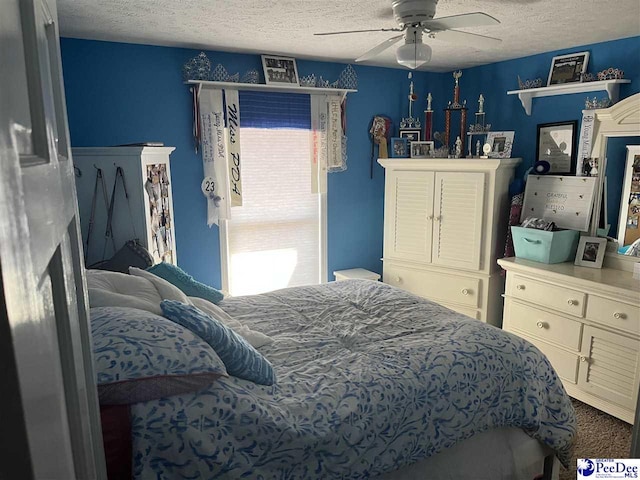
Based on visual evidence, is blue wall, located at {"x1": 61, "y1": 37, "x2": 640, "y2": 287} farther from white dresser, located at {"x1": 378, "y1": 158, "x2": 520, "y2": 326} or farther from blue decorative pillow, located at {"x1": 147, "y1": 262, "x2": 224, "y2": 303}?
blue decorative pillow, located at {"x1": 147, "y1": 262, "x2": 224, "y2": 303}

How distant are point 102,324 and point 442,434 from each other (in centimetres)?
132

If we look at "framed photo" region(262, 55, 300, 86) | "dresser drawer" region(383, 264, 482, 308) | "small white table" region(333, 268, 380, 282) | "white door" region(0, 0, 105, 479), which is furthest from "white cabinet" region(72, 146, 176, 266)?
"dresser drawer" region(383, 264, 482, 308)

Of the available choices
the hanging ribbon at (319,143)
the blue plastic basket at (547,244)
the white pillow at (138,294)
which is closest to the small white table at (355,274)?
the hanging ribbon at (319,143)

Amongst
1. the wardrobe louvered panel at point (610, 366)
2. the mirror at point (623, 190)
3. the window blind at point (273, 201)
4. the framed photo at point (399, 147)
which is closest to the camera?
the wardrobe louvered panel at point (610, 366)

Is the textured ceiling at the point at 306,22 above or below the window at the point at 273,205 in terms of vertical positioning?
above

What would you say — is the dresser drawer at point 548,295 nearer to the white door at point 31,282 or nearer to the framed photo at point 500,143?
the framed photo at point 500,143

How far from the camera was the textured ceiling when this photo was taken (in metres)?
2.33

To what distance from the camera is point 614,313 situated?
8.98ft

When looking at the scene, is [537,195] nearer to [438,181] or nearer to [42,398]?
[438,181]

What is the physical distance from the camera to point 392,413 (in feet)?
5.64

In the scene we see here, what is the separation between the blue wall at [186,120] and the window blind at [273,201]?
208mm

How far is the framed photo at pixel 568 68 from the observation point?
3.32 metres

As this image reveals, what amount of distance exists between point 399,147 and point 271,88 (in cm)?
132

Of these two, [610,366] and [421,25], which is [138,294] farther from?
[610,366]
